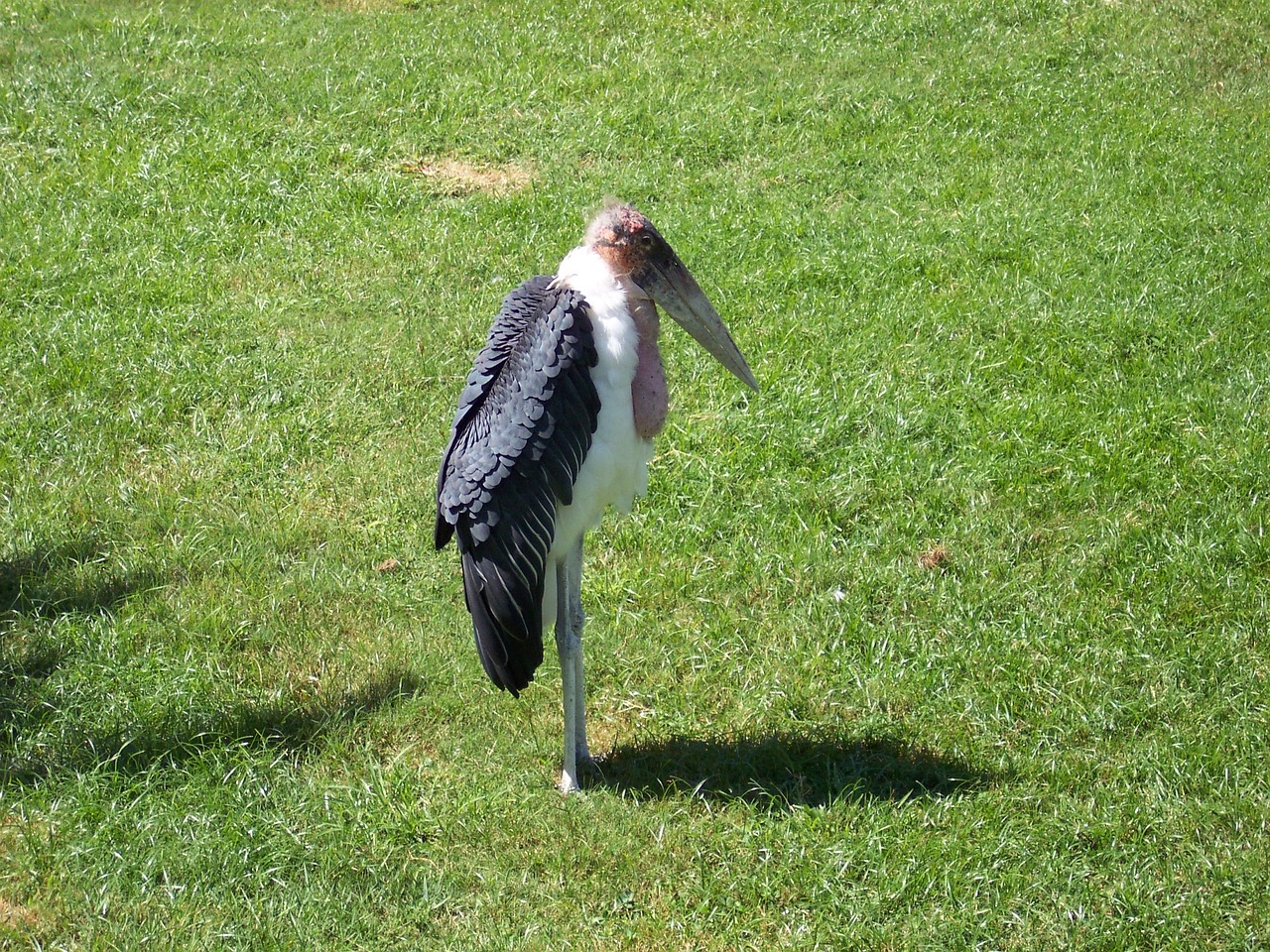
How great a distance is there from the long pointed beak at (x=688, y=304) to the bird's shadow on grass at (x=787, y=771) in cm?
105

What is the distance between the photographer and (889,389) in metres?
5.24

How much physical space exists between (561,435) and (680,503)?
1463 mm

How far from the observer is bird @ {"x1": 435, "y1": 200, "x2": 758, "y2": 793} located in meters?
3.30

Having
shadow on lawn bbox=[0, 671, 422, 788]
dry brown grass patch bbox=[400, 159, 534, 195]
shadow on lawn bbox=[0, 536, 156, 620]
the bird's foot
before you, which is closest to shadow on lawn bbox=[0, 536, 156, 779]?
shadow on lawn bbox=[0, 536, 156, 620]

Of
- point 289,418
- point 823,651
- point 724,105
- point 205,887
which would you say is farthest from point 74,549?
point 724,105

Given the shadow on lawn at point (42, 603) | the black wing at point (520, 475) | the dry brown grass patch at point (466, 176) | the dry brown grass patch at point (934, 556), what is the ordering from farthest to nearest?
the dry brown grass patch at point (466, 176)
the dry brown grass patch at point (934, 556)
the shadow on lawn at point (42, 603)
the black wing at point (520, 475)

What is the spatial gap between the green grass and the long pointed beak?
0.93 metres

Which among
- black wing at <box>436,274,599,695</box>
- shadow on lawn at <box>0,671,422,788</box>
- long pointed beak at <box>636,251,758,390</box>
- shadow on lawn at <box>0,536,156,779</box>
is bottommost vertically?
shadow on lawn at <box>0,671,422,788</box>

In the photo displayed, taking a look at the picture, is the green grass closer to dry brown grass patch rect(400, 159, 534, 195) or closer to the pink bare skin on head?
dry brown grass patch rect(400, 159, 534, 195)

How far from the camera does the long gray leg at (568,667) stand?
3561 millimetres

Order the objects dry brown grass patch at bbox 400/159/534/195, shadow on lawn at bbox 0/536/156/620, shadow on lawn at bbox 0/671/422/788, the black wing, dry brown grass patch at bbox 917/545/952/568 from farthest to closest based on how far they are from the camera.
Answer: dry brown grass patch at bbox 400/159/534/195 < dry brown grass patch at bbox 917/545/952/568 < shadow on lawn at bbox 0/536/156/620 < shadow on lawn at bbox 0/671/422/788 < the black wing

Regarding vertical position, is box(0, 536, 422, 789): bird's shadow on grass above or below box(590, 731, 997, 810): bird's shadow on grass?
above

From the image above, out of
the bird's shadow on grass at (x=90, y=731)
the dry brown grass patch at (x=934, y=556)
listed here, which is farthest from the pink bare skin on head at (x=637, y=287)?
the dry brown grass patch at (x=934, y=556)

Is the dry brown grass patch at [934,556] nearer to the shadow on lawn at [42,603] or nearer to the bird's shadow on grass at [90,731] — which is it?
the bird's shadow on grass at [90,731]
